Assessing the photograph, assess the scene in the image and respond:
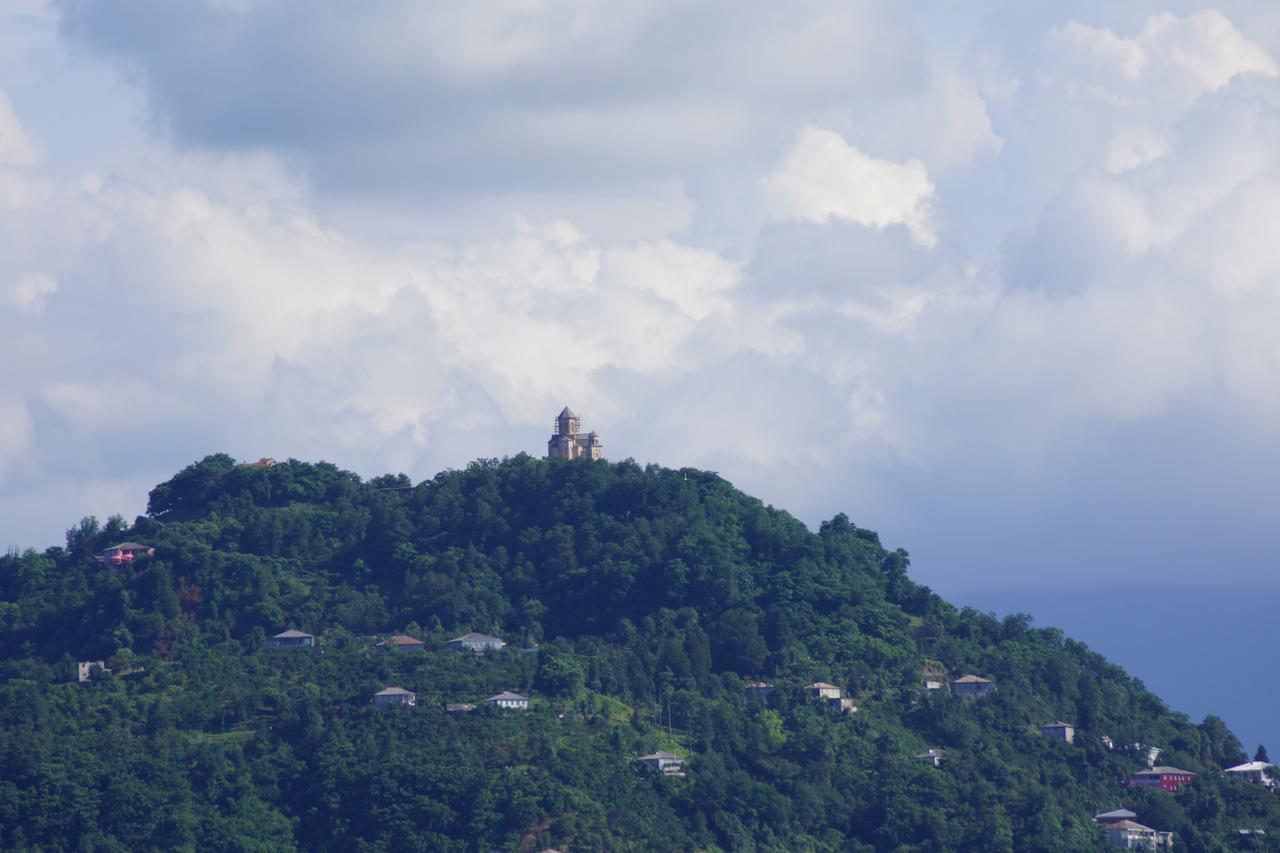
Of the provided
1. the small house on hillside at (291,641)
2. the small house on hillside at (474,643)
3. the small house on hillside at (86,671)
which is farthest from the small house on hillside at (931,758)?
the small house on hillside at (86,671)

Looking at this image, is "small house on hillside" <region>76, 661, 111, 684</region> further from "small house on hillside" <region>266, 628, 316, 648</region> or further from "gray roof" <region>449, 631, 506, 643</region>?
"gray roof" <region>449, 631, 506, 643</region>

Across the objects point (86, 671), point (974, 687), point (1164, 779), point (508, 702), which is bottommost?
point (86, 671)

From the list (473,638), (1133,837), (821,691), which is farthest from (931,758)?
(473,638)

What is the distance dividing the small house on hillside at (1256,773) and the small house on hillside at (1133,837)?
27.8ft

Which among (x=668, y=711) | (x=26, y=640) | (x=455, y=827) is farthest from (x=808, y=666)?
(x=26, y=640)

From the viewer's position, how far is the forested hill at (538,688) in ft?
Result: 294

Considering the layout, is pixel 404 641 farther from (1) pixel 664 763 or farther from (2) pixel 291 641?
(1) pixel 664 763

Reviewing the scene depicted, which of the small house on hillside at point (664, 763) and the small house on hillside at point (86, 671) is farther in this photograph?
the small house on hillside at point (86, 671)

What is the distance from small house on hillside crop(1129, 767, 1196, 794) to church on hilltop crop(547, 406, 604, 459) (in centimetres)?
3474

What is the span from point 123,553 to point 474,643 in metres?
19.1

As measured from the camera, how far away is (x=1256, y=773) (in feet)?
342

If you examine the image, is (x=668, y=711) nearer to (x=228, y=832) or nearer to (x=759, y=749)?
(x=759, y=749)

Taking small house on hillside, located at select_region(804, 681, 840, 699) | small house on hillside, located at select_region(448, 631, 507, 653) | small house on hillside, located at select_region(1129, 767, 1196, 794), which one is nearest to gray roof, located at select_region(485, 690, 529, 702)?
small house on hillside, located at select_region(448, 631, 507, 653)

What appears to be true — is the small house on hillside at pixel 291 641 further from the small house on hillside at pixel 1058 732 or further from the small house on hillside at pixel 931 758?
the small house on hillside at pixel 1058 732
